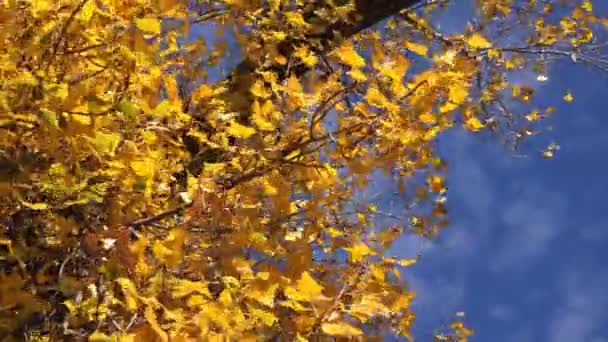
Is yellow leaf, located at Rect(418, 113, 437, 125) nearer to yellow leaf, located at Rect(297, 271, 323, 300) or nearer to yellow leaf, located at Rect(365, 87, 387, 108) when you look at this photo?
yellow leaf, located at Rect(365, 87, 387, 108)

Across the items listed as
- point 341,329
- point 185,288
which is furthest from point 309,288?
point 185,288

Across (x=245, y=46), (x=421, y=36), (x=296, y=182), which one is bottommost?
(x=296, y=182)

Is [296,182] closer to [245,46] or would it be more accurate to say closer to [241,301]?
[241,301]

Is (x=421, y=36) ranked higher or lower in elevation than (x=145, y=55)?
higher

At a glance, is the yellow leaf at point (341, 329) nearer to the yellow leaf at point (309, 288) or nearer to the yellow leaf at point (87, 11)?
the yellow leaf at point (309, 288)

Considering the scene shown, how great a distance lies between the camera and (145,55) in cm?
190

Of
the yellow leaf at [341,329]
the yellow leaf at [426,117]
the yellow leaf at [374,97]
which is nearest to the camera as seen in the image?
the yellow leaf at [341,329]

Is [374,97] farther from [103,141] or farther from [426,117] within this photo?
[103,141]

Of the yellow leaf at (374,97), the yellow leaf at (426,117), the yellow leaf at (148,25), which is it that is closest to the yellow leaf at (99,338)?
the yellow leaf at (148,25)

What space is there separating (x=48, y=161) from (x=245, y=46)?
1.64m

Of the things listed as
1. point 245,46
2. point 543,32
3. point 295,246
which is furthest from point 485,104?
point 295,246

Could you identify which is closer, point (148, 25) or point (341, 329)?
point (341, 329)

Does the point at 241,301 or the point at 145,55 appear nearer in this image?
the point at 145,55

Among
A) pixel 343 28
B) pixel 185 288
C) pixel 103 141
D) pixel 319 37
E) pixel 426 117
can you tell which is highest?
pixel 343 28
